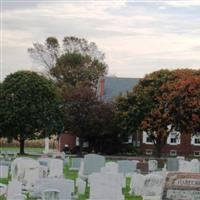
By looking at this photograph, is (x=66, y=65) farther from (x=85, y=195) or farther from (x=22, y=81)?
(x=85, y=195)

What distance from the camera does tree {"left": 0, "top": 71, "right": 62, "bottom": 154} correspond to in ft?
189

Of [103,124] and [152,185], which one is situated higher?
[103,124]

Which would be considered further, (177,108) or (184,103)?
(177,108)

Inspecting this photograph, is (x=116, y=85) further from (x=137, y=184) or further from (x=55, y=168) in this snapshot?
(x=137, y=184)

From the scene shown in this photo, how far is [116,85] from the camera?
83375mm

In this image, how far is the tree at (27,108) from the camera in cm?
5766

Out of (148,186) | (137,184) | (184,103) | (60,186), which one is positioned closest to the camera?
(60,186)

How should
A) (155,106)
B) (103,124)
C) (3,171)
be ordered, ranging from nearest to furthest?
(3,171)
(155,106)
(103,124)

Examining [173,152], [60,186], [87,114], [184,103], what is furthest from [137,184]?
[173,152]

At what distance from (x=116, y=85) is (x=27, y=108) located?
26.9m

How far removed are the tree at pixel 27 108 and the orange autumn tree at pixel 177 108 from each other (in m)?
7.87

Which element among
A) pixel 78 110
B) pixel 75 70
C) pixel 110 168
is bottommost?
pixel 110 168

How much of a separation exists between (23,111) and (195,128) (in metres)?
14.3

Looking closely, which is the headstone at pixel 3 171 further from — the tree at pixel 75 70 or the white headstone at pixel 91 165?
the tree at pixel 75 70
